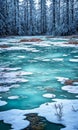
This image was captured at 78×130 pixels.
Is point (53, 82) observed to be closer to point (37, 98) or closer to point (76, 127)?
point (37, 98)

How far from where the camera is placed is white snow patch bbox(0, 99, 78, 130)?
497 centimetres

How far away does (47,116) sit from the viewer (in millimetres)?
5430

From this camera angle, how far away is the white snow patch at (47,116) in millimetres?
4966

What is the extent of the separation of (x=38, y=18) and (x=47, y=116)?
55959mm

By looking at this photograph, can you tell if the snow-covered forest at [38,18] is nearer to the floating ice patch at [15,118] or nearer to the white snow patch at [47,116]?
the white snow patch at [47,116]

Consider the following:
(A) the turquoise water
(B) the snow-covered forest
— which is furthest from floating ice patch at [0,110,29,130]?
(B) the snow-covered forest

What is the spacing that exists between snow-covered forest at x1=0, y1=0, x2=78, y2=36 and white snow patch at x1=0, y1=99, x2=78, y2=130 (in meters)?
36.4

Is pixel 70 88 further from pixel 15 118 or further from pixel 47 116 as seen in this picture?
pixel 15 118

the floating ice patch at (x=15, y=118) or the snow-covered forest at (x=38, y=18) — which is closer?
the floating ice patch at (x=15, y=118)

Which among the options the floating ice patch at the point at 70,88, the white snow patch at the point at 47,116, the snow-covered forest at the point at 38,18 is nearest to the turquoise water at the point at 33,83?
the floating ice patch at the point at 70,88

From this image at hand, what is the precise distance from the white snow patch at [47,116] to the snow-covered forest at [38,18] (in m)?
36.4

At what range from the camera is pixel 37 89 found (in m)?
7.71

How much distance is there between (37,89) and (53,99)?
116 cm

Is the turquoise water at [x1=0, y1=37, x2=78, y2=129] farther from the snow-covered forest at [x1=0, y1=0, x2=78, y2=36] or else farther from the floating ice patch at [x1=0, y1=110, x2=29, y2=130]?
the snow-covered forest at [x1=0, y1=0, x2=78, y2=36]
